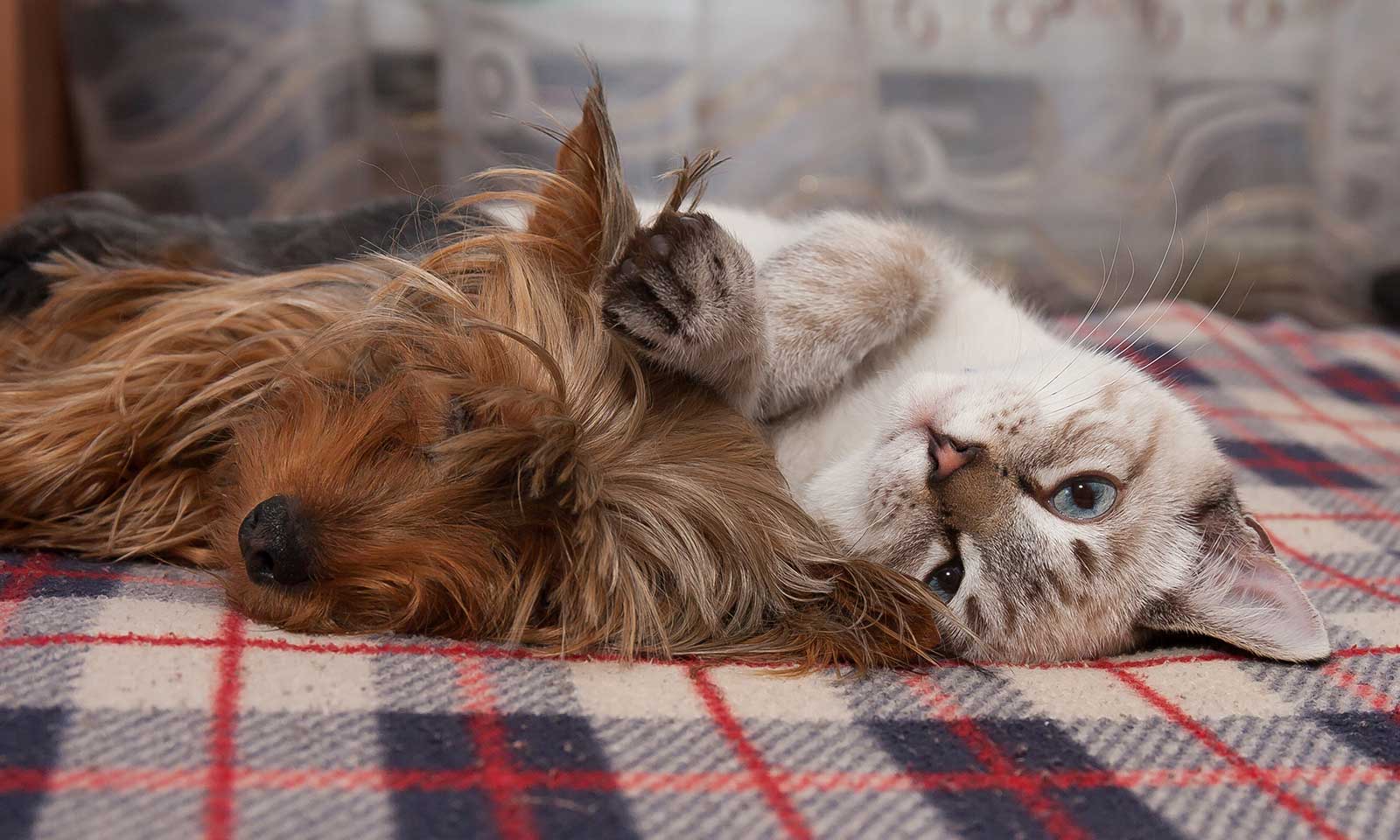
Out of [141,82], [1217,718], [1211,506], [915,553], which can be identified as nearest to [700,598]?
[915,553]

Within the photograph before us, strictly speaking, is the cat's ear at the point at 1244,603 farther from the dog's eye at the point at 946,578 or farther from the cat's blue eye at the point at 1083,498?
the dog's eye at the point at 946,578

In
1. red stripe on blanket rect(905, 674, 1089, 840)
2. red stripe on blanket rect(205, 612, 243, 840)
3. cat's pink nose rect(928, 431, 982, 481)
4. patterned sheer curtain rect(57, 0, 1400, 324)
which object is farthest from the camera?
patterned sheer curtain rect(57, 0, 1400, 324)

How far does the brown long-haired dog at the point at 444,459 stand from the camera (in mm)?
1271

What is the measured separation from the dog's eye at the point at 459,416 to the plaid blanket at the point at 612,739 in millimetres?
257

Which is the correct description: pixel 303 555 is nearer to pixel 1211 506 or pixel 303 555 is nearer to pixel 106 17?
pixel 1211 506

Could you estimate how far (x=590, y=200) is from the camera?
1.39m

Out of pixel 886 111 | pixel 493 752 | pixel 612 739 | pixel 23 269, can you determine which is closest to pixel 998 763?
pixel 612 739

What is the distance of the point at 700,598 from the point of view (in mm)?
1363

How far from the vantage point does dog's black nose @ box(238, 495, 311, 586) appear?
121cm

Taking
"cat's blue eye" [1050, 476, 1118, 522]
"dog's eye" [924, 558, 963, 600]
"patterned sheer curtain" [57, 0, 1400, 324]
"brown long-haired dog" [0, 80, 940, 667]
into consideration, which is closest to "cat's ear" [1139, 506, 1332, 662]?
"cat's blue eye" [1050, 476, 1118, 522]

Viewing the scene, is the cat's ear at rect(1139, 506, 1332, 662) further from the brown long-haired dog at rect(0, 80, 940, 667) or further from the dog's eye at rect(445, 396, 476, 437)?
the dog's eye at rect(445, 396, 476, 437)

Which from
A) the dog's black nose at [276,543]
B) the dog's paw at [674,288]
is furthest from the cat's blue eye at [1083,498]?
the dog's black nose at [276,543]

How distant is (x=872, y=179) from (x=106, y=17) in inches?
96.2

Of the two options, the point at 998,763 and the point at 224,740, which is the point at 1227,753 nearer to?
the point at 998,763
